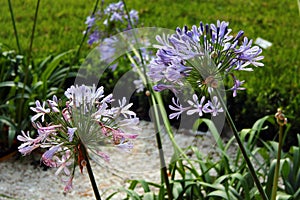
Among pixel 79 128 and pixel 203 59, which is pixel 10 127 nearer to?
pixel 79 128

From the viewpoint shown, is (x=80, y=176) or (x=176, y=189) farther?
(x=80, y=176)

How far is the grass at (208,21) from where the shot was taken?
15.9 feet

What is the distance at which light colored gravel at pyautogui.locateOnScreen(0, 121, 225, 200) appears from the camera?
3.51 metres

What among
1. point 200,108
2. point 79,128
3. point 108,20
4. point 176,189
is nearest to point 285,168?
point 176,189

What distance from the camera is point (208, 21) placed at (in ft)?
16.5

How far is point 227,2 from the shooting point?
724cm

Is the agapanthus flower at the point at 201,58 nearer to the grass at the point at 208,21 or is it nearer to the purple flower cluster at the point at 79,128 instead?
the purple flower cluster at the point at 79,128

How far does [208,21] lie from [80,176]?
197 cm

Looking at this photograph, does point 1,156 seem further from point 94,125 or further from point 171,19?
point 171,19

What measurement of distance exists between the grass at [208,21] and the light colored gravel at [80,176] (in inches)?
38.4

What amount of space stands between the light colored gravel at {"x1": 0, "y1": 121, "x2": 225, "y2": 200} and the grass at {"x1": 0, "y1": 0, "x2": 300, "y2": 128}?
0.98 meters

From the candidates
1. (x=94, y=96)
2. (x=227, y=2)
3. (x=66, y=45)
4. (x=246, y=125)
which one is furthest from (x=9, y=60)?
(x=227, y=2)

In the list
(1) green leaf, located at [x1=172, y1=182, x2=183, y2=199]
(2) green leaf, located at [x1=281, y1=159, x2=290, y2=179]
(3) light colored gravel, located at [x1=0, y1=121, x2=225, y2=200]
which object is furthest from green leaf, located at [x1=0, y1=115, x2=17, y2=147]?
(2) green leaf, located at [x1=281, y1=159, x2=290, y2=179]

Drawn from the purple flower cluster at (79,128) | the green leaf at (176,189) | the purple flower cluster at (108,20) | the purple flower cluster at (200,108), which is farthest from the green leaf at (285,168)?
the purple flower cluster at (79,128)
